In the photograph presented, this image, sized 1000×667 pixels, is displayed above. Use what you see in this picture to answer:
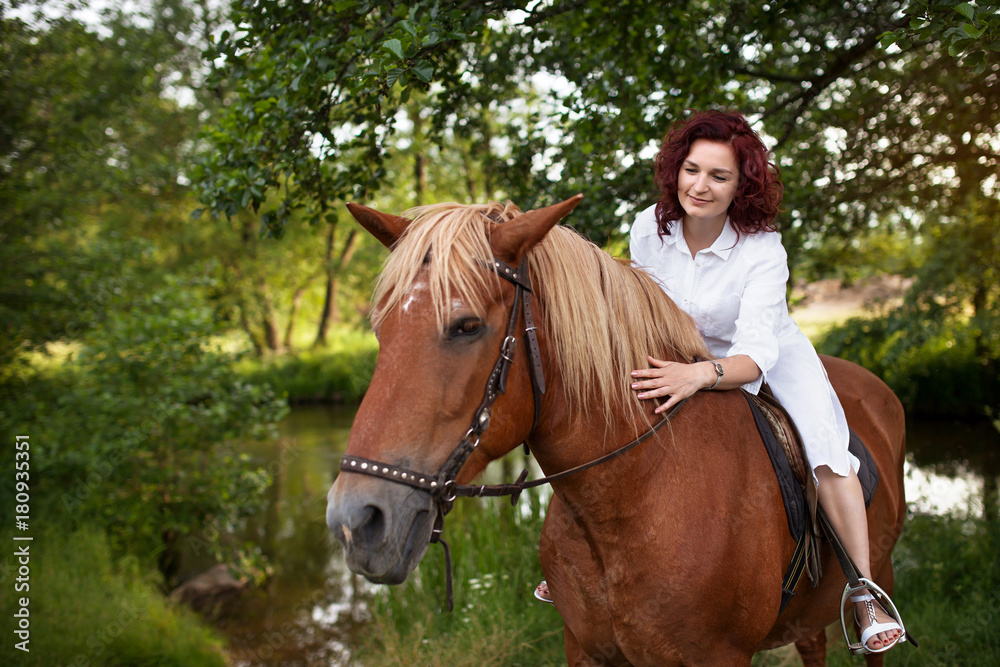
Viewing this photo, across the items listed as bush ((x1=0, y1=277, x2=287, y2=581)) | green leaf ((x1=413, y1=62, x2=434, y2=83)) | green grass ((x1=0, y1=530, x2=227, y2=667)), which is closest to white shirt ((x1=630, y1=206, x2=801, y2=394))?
green leaf ((x1=413, y1=62, x2=434, y2=83))

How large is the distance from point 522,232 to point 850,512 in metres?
1.72

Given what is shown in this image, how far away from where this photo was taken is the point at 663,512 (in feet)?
6.48

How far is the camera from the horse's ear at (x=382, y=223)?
6.25 feet

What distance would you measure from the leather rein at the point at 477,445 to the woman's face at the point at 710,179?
828 mm

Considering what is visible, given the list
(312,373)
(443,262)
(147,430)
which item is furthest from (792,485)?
(312,373)

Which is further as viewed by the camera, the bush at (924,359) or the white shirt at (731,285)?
the bush at (924,359)

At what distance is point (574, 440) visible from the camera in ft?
6.25

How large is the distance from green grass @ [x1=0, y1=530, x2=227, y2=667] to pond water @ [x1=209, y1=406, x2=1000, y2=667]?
2.52ft

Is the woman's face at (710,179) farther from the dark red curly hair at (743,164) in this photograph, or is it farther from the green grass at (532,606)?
the green grass at (532,606)

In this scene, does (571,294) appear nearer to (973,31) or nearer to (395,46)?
(395,46)

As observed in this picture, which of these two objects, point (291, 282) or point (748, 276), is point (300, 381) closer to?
point (291, 282)

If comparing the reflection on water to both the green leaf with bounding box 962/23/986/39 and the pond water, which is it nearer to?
the pond water

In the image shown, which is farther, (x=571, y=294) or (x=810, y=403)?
(x=810, y=403)

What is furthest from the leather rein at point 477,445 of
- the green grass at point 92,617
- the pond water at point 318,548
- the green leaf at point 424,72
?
the pond water at point 318,548
